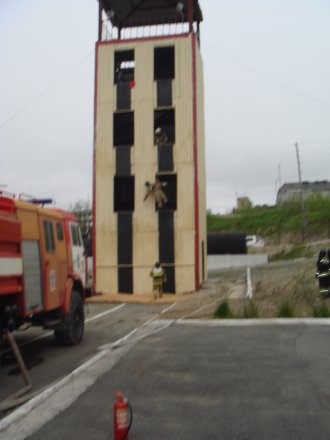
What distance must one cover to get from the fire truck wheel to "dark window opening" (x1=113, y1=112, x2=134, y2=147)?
16.8 metres

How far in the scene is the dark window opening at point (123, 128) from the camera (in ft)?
90.5

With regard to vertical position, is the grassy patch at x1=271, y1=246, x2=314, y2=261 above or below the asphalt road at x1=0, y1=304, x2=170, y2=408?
above

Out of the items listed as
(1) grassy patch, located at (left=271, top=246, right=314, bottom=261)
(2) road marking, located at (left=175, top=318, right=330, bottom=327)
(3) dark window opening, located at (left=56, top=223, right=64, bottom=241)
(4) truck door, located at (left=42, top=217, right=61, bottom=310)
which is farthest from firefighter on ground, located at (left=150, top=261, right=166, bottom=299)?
(1) grassy patch, located at (left=271, top=246, right=314, bottom=261)

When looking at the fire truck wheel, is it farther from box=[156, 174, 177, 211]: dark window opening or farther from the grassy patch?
the grassy patch

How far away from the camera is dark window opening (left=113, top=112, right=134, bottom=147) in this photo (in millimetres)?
27578

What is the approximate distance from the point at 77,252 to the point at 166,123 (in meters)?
16.9

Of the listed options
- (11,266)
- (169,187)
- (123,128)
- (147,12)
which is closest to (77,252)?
(11,266)

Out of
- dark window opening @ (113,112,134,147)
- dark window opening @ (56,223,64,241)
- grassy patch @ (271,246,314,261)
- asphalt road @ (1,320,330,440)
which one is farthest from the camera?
grassy patch @ (271,246,314,261)

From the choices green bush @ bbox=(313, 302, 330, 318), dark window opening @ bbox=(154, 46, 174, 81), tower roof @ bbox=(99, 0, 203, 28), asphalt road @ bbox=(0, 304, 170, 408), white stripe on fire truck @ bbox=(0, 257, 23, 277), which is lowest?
asphalt road @ bbox=(0, 304, 170, 408)

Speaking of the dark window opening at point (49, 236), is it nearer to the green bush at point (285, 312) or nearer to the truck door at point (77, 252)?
the truck door at point (77, 252)


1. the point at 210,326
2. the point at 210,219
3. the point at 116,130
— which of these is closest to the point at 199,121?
the point at 116,130

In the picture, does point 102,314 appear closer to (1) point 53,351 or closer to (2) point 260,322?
(1) point 53,351

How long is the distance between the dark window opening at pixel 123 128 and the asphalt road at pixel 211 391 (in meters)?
18.6

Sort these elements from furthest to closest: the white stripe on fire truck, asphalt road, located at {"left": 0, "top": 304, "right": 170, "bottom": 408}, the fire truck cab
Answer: asphalt road, located at {"left": 0, "top": 304, "right": 170, "bottom": 408}
the fire truck cab
the white stripe on fire truck
